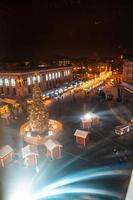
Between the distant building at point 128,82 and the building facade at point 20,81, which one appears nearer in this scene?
the distant building at point 128,82

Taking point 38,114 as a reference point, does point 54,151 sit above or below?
below

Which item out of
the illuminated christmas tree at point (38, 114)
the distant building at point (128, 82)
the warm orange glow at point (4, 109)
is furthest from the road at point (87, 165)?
the distant building at point (128, 82)

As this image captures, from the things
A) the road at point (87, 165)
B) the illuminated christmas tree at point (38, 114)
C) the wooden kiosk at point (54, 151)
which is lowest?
the road at point (87, 165)

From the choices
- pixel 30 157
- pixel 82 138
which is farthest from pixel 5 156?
pixel 82 138

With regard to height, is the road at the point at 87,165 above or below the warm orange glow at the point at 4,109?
below

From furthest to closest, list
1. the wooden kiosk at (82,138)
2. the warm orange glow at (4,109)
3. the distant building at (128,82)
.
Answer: the distant building at (128,82)
the warm orange glow at (4,109)
the wooden kiosk at (82,138)

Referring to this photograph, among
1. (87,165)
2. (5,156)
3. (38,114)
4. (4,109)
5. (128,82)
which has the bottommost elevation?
(87,165)

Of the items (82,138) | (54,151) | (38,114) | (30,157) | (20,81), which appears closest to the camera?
(30,157)

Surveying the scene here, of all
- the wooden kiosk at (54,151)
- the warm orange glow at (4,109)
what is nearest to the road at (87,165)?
the wooden kiosk at (54,151)

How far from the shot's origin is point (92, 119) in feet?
92.5

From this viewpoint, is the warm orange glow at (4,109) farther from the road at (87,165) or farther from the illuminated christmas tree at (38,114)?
the illuminated christmas tree at (38,114)

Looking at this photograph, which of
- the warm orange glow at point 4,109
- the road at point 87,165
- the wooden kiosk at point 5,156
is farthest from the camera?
the warm orange glow at point 4,109

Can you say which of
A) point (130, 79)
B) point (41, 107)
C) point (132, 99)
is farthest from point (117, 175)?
point (130, 79)

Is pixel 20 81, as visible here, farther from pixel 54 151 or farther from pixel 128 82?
pixel 54 151
